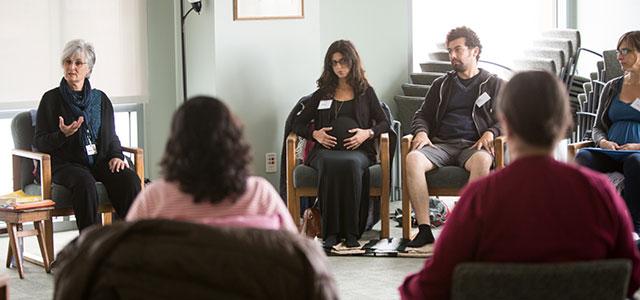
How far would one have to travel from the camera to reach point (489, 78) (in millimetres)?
6281

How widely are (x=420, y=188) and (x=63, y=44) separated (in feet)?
7.58

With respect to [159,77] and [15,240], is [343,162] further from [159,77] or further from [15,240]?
[15,240]

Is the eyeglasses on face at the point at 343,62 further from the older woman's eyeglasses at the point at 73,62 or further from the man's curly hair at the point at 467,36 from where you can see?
the older woman's eyeglasses at the point at 73,62

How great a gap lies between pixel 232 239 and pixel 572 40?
6.36 meters

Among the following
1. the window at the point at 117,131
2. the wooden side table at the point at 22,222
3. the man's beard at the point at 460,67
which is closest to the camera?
the wooden side table at the point at 22,222

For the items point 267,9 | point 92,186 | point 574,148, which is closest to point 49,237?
point 92,186

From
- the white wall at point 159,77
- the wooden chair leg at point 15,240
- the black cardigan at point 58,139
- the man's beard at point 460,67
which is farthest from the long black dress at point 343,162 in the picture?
the wooden chair leg at point 15,240

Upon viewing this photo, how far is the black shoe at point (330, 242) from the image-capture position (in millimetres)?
6027

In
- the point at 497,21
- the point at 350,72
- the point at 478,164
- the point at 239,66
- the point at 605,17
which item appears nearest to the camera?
the point at 478,164

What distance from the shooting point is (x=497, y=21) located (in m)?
9.01

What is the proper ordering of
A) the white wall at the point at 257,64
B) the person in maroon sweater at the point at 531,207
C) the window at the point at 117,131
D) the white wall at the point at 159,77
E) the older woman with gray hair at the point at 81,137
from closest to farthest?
the person in maroon sweater at the point at 531,207
the older woman with gray hair at the point at 81,137
the window at the point at 117,131
the white wall at the point at 257,64
the white wall at the point at 159,77

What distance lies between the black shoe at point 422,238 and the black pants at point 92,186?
154 cm

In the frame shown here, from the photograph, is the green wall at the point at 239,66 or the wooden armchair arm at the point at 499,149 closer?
the wooden armchair arm at the point at 499,149

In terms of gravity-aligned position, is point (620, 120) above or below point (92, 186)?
above
